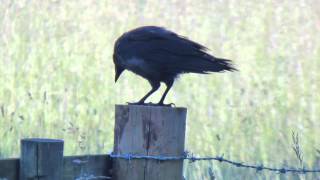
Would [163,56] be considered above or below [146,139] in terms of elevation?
above

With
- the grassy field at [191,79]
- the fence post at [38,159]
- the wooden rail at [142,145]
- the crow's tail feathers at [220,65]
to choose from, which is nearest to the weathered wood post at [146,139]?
the wooden rail at [142,145]

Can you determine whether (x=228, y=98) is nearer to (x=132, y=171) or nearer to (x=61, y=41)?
(x=61, y=41)

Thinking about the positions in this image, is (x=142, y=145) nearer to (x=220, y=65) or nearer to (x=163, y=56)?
(x=220, y=65)

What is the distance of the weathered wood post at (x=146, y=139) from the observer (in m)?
3.31

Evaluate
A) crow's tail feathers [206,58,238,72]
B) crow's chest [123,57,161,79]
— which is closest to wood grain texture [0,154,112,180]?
crow's tail feathers [206,58,238,72]

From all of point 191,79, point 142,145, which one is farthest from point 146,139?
point 191,79

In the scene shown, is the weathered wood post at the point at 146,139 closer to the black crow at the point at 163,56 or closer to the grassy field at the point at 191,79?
the black crow at the point at 163,56

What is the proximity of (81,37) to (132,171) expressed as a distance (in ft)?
16.8

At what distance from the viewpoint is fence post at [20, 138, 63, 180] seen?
281 centimetres

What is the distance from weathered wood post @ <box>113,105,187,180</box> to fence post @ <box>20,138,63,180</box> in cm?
54

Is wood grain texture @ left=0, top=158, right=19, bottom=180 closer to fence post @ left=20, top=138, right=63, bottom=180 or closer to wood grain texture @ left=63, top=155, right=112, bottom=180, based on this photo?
fence post @ left=20, top=138, right=63, bottom=180

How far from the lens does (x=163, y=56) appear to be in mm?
4660

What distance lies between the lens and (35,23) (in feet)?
27.9

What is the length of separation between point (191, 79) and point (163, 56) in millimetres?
2700
